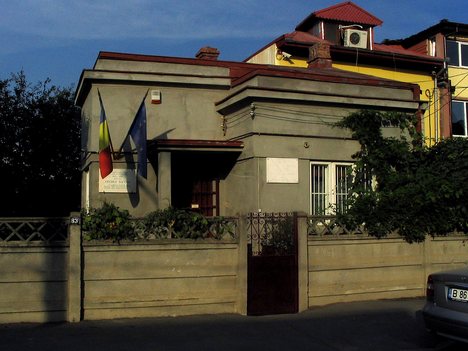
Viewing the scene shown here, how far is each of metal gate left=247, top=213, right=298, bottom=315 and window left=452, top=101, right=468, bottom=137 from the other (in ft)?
55.7

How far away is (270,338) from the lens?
7.56m

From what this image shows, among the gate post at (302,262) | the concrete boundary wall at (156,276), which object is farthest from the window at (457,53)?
the gate post at (302,262)

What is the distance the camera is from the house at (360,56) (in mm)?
22266

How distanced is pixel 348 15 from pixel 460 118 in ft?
22.1

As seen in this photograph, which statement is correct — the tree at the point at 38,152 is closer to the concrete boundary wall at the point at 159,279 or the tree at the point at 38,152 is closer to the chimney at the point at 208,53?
the chimney at the point at 208,53

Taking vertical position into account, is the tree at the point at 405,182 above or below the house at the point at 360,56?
below

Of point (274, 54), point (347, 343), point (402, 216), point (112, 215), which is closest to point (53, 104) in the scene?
point (274, 54)

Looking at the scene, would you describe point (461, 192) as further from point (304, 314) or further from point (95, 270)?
point (95, 270)

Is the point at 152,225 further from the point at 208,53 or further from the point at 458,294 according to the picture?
the point at 208,53

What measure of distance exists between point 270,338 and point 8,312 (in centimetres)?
383

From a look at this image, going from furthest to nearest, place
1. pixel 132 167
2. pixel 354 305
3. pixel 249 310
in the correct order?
pixel 132 167 < pixel 354 305 < pixel 249 310

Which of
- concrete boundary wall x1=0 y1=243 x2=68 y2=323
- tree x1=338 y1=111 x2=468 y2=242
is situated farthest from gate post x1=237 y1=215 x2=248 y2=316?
concrete boundary wall x1=0 y1=243 x2=68 y2=323

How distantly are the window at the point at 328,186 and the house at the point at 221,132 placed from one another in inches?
0.9

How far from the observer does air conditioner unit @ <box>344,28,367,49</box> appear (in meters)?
23.8
